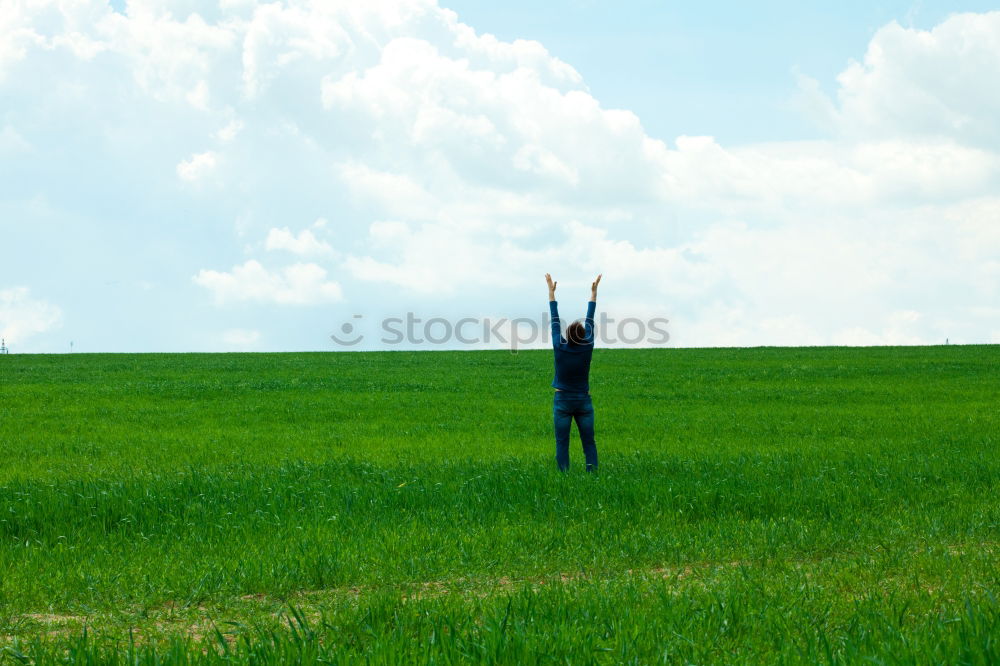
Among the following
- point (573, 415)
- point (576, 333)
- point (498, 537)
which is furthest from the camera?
point (573, 415)

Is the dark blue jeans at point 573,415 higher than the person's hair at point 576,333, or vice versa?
the person's hair at point 576,333

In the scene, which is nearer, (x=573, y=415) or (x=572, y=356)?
(x=572, y=356)

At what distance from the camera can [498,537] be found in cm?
927

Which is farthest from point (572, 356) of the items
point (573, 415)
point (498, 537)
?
point (498, 537)

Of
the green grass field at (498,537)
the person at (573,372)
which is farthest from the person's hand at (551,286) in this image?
the green grass field at (498,537)

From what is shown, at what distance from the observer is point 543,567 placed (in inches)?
326

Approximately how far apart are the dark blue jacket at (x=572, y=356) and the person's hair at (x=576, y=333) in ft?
0.19

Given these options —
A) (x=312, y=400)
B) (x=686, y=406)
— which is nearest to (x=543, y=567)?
(x=686, y=406)

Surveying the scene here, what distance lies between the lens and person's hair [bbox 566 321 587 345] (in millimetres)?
12008

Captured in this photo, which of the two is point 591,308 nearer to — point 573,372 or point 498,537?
point 573,372

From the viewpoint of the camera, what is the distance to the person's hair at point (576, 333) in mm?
12008

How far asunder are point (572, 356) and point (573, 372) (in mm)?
281

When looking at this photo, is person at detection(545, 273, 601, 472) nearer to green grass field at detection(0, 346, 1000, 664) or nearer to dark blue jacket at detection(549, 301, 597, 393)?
dark blue jacket at detection(549, 301, 597, 393)

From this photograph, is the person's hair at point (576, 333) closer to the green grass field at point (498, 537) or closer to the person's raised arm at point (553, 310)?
the person's raised arm at point (553, 310)
